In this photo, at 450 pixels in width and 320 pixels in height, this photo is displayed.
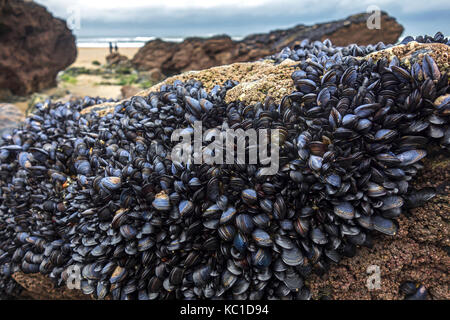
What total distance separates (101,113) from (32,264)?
5.80 ft

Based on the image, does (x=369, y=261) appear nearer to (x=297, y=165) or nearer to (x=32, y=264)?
(x=297, y=165)

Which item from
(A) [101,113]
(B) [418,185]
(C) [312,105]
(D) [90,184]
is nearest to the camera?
(B) [418,185]

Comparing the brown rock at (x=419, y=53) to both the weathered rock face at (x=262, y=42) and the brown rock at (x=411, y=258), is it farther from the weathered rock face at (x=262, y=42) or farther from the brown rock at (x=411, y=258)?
the weathered rock face at (x=262, y=42)

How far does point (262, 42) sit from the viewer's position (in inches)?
365

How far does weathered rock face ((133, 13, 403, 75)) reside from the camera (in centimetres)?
816

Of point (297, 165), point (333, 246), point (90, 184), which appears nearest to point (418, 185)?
point (333, 246)

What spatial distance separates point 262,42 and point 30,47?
7.69 metres

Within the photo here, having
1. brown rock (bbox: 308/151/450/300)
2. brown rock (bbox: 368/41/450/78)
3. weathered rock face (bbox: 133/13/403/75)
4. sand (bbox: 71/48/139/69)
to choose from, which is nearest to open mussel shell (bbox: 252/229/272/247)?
brown rock (bbox: 308/151/450/300)

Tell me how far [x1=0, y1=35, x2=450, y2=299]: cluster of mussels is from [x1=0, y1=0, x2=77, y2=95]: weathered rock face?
848cm

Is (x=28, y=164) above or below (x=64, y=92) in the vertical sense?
below

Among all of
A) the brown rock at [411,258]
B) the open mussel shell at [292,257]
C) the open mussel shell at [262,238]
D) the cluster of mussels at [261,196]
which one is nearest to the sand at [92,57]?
the cluster of mussels at [261,196]

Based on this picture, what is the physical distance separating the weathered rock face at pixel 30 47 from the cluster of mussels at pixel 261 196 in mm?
8476

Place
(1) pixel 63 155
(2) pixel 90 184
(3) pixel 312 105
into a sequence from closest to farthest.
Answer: (3) pixel 312 105, (2) pixel 90 184, (1) pixel 63 155

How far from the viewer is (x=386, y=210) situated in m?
1.81
